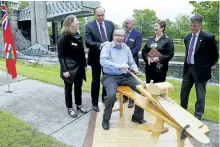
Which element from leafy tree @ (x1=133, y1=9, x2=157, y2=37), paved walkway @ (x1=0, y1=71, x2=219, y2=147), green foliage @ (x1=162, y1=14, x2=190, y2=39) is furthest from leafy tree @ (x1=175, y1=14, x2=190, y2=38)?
paved walkway @ (x1=0, y1=71, x2=219, y2=147)

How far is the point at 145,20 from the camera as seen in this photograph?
48812mm

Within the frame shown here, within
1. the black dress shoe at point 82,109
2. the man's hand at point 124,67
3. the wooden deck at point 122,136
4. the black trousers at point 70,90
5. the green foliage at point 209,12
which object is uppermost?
the green foliage at point 209,12

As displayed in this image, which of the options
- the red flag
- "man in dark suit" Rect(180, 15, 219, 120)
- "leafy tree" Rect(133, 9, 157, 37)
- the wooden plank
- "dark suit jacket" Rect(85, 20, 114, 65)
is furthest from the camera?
"leafy tree" Rect(133, 9, 157, 37)

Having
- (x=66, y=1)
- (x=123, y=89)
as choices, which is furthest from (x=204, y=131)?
(x=66, y=1)

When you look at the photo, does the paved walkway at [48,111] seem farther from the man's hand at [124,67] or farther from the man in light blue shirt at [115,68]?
the man's hand at [124,67]

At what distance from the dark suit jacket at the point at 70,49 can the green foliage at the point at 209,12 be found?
279 inches

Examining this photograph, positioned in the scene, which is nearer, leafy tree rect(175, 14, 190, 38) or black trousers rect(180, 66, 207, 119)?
black trousers rect(180, 66, 207, 119)

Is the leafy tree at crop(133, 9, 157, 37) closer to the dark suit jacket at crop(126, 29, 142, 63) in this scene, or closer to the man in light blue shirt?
the dark suit jacket at crop(126, 29, 142, 63)

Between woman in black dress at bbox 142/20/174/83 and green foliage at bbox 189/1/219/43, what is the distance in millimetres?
6117

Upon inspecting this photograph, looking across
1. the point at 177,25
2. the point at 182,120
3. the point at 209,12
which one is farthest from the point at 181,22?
the point at 182,120

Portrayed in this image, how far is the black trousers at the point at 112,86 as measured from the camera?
388 cm

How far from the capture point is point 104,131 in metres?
3.95

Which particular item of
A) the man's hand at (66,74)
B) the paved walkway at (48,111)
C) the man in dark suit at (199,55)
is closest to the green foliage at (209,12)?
the man in dark suit at (199,55)

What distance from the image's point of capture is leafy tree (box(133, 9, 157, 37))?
4631 centimetres
